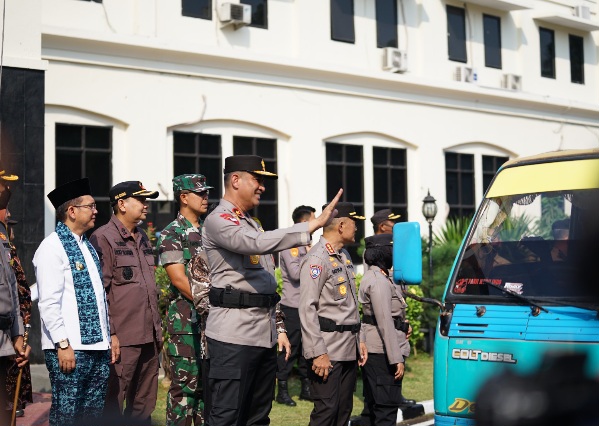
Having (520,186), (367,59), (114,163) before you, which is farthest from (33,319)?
(367,59)

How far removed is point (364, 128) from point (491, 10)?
5.09 metres

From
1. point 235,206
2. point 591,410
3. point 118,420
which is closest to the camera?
point 118,420

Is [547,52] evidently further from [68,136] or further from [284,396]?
[284,396]

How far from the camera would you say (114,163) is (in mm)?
14070

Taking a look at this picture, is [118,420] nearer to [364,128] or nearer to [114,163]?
[114,163]

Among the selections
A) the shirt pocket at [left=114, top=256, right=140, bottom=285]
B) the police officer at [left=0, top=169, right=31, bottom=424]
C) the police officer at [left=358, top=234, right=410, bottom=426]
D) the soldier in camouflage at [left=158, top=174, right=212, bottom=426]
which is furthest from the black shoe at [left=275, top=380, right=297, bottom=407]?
the police officer at [left=0, top=169, right=31, bottom=424]

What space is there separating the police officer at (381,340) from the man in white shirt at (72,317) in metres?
2.29

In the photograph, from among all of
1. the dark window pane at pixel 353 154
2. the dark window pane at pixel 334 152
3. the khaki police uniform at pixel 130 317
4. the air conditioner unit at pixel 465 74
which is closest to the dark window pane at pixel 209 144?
the dark window pane at pixel 334 152

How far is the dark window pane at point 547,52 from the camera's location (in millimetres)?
21250

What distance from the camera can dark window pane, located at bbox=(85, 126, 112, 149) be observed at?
1384cm

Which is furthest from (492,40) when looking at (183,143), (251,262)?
(251,262)

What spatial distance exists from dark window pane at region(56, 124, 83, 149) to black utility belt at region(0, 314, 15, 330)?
8.34 m

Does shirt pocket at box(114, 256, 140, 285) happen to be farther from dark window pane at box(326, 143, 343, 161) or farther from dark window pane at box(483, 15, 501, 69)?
dark window pane at box(483, 15, 501, 69)

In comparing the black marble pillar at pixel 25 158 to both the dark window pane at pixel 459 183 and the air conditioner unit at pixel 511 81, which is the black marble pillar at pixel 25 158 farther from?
the air conditioner unit at pixel 511 81
